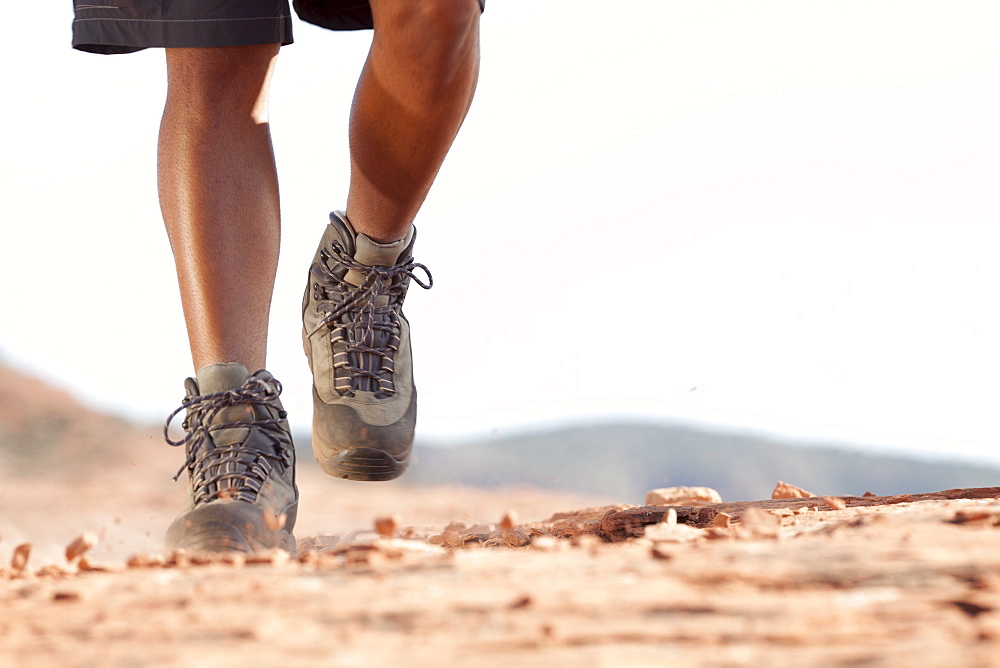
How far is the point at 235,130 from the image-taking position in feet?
6.14

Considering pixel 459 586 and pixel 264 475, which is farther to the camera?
pixel 264 475

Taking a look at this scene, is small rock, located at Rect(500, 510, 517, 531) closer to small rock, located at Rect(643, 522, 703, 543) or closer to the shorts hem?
small rock, located at Rect(643, 522, 703, 543)

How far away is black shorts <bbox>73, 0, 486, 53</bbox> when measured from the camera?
179 cm

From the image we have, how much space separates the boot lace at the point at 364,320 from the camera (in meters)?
1.96

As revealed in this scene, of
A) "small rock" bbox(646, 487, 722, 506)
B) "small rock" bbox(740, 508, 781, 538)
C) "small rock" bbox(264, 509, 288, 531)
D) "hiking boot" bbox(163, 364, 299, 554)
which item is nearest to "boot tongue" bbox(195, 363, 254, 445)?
"hiking boot" bbox(163, 364, 299, 554)

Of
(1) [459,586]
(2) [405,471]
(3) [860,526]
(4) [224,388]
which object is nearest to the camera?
(1) [459,586]

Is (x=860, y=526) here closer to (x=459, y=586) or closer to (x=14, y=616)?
(x=459, y=586)

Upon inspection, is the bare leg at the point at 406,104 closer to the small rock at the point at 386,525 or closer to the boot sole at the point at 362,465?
the boot sole at the point at 362,465

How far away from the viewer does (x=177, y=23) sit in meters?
1.81

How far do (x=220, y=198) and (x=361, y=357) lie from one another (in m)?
0.46

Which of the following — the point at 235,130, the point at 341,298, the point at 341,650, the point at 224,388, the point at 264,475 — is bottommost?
the point at 341,650

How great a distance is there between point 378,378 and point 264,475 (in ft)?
1.25

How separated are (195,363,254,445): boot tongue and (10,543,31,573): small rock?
42 cm

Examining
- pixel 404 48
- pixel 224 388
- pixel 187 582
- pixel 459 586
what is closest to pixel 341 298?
pixel 224 388
